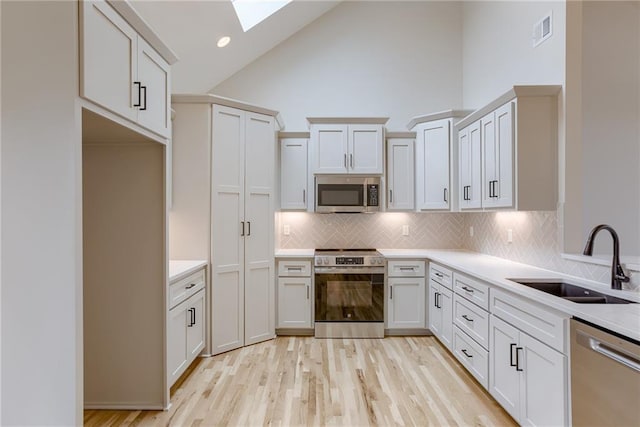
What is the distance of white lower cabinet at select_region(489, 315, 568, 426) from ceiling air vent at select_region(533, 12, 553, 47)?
2.19 m

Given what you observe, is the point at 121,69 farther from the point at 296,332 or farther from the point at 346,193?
the point at 296,332

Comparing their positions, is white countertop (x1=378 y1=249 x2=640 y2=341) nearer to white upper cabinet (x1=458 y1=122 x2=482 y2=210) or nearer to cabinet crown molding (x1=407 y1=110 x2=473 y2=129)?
white upper cabinet (x1=458 y1=122 x2=482 y2=210)

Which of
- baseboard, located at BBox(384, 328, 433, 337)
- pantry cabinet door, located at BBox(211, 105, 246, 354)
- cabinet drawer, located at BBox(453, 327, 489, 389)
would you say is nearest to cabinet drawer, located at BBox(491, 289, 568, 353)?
cabinet drawer, located at BBox(453, 327, 489, 389)

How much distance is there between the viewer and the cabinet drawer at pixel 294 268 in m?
3.69

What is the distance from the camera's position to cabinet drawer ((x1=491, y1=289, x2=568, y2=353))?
172cm

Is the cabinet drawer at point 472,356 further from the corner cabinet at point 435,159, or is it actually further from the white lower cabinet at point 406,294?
the corner cabinet at point 435,159

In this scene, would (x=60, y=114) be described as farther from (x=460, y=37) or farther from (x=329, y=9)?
(x=460, y=37)

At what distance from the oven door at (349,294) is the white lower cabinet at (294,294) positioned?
0.10 meters

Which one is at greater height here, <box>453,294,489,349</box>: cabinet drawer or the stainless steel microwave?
the stainless steel microwave

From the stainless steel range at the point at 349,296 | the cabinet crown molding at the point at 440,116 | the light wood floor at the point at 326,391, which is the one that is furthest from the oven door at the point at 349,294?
the cabinet crown molding at the point at 440,116

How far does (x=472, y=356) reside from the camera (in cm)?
266

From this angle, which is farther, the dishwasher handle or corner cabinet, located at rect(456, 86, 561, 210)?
corner cabinet, located at rect(456, 86, 561, 210)

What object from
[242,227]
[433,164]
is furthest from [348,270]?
[433,164]

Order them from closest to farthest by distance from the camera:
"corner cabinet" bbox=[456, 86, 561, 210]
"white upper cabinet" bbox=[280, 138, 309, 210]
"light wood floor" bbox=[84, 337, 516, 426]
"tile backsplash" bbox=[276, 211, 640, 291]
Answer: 1. "light wood floor" bbox=[84, 337, 516, 426]
2. "corner cabinet" bbox=[456, 86, 561, 210]
3. "white upper cabinet" bbox=[280, 138, 309, 210]
4. "tile backsplash" bbox=[276, 211, 640, 291]
